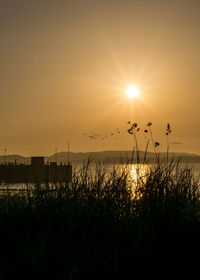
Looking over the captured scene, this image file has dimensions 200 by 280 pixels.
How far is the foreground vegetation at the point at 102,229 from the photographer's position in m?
7.17

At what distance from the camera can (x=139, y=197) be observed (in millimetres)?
11367

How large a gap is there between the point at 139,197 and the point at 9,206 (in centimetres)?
355

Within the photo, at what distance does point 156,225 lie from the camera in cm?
902

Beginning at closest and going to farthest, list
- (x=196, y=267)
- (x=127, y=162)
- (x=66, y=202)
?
(x=196, y=267) < (x=66, y=202) < (x=127, y=162)

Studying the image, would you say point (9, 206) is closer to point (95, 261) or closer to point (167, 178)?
point (95, 261)

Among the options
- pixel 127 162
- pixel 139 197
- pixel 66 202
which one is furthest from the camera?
pixel 127 162

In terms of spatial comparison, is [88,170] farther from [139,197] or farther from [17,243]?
[17,243]

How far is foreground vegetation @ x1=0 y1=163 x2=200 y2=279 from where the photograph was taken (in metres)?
7.17

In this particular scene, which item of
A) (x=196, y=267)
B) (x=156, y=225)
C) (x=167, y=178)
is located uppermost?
(x=167, y=178)

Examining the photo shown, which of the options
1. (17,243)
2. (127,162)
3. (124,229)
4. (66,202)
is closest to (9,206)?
(66,202)

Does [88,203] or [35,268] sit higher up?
[88,203]

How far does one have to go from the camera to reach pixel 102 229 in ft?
29.5

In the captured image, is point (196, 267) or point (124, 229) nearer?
point (196, 267)

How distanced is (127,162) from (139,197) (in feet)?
6.66
